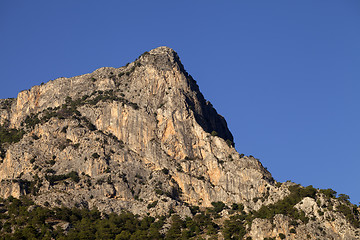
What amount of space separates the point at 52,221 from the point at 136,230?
1954 centimetres

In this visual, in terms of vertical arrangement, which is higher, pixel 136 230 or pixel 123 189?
pixel 123 189

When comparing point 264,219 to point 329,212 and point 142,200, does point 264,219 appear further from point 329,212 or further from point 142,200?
point 142,200

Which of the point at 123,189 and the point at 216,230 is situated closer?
the point at 216,230

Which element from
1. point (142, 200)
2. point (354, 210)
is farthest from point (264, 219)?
point (142, 200)

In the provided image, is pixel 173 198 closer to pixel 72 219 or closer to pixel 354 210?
pixel 72 219

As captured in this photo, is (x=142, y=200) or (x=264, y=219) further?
(x=142, y=200)

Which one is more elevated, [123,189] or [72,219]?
[123,189]

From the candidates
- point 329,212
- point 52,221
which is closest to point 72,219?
point 52,221

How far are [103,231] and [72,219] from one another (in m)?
8.98

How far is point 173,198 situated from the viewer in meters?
198

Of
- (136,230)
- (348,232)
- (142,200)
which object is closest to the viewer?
(348,232)

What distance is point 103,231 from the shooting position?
182 meters

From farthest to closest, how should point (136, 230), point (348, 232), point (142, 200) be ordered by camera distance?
point (142, 200) → point (136, 230) → point (348, 232)

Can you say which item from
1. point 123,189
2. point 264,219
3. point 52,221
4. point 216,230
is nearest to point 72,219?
point 52,221
